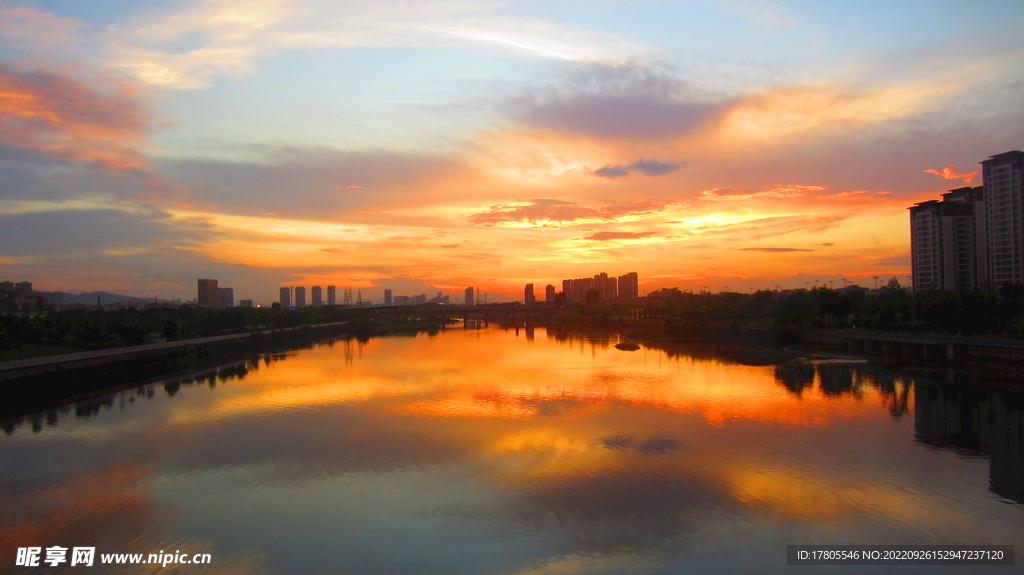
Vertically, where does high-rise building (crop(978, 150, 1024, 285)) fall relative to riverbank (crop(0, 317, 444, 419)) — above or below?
above

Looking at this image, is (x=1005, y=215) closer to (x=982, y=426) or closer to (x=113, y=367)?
(x=982, y=426)

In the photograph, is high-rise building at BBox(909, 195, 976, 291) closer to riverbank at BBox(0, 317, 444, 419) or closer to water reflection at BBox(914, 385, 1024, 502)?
water reflection at BBox(914, 385, 1024, 502)

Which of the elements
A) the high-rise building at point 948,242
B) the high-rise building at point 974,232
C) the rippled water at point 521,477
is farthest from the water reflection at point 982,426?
the high-rise building at point 948,242

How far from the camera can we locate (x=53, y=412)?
1582 centimetres

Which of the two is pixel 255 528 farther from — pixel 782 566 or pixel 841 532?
pixel 841 532

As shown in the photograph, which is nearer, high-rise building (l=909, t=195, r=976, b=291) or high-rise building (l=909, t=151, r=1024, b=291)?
high-rise building (l=909, t=151, r=1024, b=291)

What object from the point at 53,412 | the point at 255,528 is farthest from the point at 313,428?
the point at 53,412

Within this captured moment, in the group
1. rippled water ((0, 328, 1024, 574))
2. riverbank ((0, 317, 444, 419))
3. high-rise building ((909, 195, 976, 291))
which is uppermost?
high-rise building ((909, 195, 976, 291))

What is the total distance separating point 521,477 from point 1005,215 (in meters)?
42.6

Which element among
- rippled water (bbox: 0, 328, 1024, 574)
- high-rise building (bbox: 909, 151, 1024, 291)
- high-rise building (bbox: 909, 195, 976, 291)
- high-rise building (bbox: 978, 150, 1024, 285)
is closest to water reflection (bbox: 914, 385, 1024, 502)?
rippled water (bbox: 0, 328, 1024, 574)

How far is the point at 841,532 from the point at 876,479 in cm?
251

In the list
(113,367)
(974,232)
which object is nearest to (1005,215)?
(974,232)

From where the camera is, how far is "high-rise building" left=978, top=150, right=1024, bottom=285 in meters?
36.8

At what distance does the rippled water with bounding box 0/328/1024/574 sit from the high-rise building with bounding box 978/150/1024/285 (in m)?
27.4
